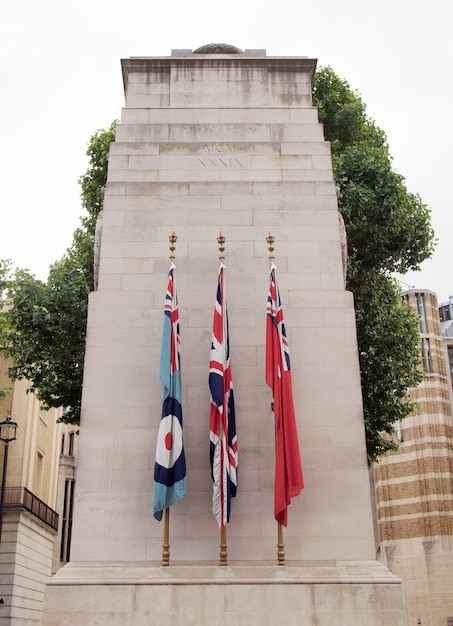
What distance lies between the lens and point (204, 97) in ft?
54.3

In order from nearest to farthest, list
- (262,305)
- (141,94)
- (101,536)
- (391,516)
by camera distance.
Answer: (101,536), (262,305), (141,94), (391,516)

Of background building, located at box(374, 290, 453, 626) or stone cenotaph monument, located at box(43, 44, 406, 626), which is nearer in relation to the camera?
stone cenotaph monument, located at box(43, 44, 406, 626)

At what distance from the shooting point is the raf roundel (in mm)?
12039

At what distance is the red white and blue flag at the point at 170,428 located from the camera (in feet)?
38.9

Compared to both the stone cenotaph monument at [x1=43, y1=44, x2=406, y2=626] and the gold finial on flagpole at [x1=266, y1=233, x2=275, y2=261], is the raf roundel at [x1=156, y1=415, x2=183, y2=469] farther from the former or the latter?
the gold finial on flagpole at [x1=266, y1=233, x2=275, y2=261]

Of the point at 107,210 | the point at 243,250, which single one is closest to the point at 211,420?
the point at 243,250

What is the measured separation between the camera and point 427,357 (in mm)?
53656

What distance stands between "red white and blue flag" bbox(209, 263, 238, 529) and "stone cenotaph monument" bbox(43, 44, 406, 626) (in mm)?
438

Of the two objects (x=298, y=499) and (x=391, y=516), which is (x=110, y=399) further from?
(x=391, y=516)

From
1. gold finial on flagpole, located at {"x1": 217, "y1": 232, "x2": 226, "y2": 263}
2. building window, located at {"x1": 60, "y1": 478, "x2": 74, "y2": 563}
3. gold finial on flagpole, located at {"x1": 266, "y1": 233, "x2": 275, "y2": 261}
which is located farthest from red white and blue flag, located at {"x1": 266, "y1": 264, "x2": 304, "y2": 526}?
building window, located at {"x1": 60, "y1": 478, "x2": 74, "y2": 563}

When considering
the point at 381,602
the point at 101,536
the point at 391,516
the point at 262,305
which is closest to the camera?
the point at 381,602

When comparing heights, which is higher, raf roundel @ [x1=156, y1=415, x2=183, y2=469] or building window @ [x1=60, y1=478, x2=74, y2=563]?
building window @ [x1=60, y1=478, x2=74, y2=563]

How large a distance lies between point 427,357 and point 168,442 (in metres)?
44.7

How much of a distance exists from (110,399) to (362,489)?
4872mm
